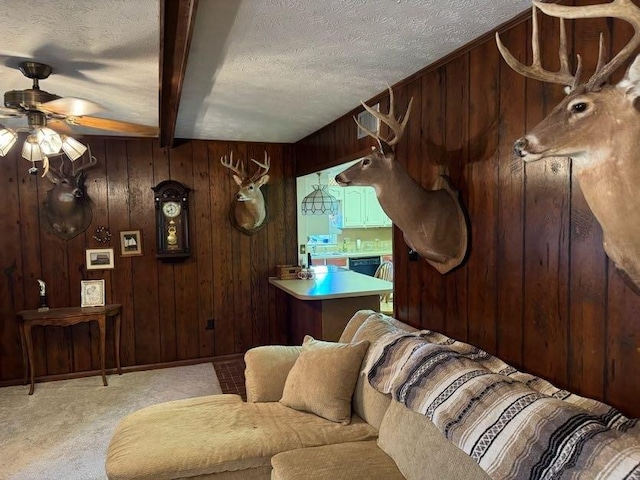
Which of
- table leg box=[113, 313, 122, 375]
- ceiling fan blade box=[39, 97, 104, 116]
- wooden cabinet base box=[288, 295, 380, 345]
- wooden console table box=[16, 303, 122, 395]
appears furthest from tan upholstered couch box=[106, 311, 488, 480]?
table leg box=[113, 313, 122, 375]

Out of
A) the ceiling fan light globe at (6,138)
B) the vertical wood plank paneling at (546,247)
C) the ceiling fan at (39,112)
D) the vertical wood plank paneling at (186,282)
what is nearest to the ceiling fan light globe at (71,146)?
the ceiling fan at (39,112)

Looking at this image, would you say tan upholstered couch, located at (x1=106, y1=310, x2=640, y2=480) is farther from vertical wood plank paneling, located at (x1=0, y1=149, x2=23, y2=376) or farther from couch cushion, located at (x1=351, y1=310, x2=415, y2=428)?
vertical wood plank paneling, located at (x1=0, y1=149, x2=23, y2=376)

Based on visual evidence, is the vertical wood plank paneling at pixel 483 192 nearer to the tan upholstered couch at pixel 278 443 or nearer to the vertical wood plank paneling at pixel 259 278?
the tan upholstered couch at pixel 278 443

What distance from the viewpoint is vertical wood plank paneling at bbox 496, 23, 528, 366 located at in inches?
76.0

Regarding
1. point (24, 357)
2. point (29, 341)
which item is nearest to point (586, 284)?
point (29, 341)

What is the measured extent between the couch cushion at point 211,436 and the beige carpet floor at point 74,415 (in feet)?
2.60

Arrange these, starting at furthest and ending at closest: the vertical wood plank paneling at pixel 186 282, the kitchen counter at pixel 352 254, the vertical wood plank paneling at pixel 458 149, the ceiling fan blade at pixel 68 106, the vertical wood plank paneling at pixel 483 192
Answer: the kitchen counter at pixel 352 254
the vertical wood plank paneling at pixel 186 282
the ceiling fan blade at pixel 68 106
the vertical wood plank paneling at pixel 458 149
the vertical wood plank paneling at pixel 483 192

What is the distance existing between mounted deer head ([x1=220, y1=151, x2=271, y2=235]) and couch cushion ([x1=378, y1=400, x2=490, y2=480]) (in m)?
2.93

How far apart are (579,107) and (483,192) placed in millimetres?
863

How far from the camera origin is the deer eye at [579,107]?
1.33 m

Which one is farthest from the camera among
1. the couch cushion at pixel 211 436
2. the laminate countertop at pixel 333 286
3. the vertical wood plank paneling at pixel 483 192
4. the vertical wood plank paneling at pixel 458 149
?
the laminate countertop at pixel 333 286

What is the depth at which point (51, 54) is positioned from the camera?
7.14 ft

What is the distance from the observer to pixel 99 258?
440cm

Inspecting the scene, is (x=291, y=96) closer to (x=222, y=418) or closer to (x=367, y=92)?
(x=367, y=92)
